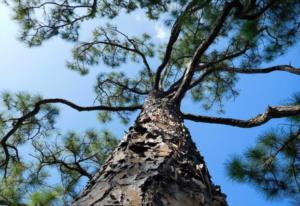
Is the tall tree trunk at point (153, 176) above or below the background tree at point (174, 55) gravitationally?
below

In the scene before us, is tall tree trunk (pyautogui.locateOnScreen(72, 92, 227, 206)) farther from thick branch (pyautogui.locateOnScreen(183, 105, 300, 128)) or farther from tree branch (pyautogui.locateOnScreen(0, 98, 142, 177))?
tree branch (pyautogui.locateOnScreen(0, 98, 142, 177))

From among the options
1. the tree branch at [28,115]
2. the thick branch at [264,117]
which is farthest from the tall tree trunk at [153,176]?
the tree branch at [28,115]

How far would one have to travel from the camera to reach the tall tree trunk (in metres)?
1.50

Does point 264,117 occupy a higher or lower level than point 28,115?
lower

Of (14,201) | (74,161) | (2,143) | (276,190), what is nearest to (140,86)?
(74,161)

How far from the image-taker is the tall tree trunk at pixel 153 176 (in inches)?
59.0

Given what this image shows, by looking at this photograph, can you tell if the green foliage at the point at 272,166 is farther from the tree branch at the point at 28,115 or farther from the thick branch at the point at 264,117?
the tree branch at the point at 28,115

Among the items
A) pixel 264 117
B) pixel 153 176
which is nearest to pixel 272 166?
pixel 264 117

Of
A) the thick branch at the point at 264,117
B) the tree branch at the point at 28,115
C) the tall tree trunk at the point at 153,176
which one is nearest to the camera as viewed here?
the tall tree trunk at the point at 153,176

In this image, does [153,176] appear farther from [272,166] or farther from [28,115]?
[28,115]

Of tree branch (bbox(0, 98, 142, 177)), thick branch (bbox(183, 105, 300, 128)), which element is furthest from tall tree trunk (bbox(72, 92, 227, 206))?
tree branch (bbox(0, 98, 142, 177))

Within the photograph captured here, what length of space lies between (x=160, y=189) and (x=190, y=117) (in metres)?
2.78

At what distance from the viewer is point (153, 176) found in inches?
65.0

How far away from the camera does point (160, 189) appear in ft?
5.04
